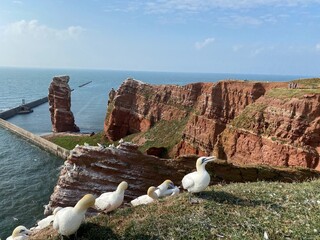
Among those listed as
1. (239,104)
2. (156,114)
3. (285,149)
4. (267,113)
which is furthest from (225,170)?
(156,114)

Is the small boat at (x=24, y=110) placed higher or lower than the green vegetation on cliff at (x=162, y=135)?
lower

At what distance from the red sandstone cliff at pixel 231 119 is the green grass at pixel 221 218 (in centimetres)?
1711

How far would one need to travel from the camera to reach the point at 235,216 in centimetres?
1127

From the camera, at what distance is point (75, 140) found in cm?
6544

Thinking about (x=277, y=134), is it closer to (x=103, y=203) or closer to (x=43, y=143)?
(x=103, y=203)

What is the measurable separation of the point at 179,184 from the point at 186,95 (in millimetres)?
29923

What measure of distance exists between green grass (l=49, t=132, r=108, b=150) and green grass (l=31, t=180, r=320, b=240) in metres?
50.9

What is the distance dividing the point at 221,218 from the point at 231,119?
108 feet

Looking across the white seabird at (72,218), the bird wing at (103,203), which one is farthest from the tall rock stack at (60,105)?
the white seabird at (72,218)

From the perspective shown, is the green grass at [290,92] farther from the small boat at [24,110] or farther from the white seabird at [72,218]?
the small boat at [24,110]

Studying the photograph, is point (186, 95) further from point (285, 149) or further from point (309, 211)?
point (309, 211)

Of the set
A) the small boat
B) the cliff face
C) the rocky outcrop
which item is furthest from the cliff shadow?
the small boat

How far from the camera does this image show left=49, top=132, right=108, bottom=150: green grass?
208 ft

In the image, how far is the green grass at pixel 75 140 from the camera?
63.3 m
